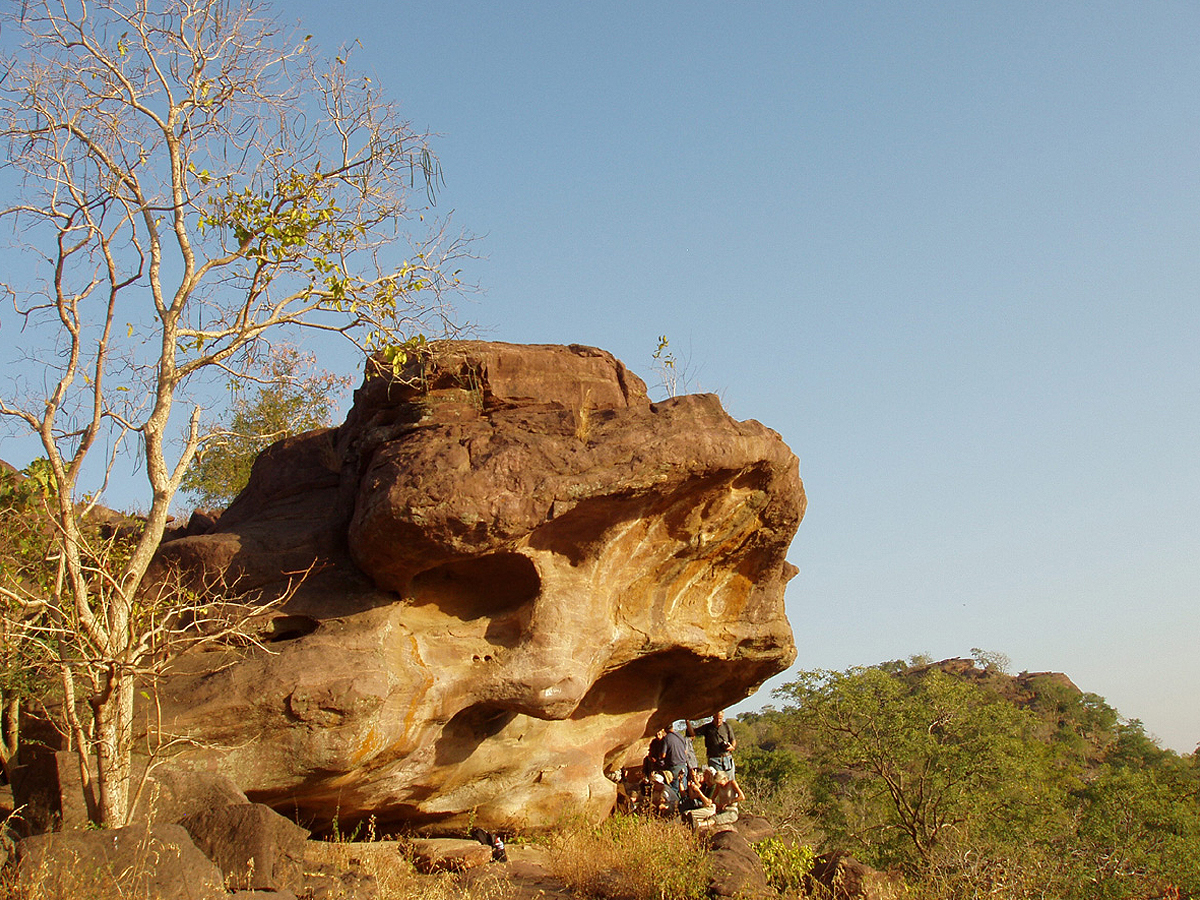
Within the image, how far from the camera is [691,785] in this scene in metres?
12.0

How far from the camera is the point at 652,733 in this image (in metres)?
13.9

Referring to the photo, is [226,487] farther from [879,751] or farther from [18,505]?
[879,751]

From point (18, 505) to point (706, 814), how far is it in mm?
8956

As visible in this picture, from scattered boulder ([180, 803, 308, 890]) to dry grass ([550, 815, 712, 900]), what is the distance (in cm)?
289

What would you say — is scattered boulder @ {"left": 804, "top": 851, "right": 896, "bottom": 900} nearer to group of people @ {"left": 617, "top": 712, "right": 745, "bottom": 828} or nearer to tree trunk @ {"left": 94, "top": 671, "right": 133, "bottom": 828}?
group of people @ {"left": 617, "top": 712, "right": 745, "bottom": 828}

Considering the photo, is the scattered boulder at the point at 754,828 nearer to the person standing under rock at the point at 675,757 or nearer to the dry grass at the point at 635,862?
the person standing under rock at the point at 675,757

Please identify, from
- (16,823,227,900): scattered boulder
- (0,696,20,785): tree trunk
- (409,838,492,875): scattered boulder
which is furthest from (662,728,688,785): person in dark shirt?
(0,696,20,785): tree trunk

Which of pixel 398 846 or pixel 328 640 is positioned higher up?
pixel 328 640

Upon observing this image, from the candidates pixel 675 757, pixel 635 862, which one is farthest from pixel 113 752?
pixel 675 757

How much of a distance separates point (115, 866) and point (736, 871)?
536cm

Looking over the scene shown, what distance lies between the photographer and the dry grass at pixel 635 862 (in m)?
8.29

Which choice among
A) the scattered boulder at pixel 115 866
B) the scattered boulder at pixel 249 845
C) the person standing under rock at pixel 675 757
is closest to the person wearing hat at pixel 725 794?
the person standing under rock at pixel 675 757

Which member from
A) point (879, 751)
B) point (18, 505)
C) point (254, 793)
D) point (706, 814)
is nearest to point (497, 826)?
point (706, 814)

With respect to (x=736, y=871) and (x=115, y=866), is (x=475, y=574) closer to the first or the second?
(x=736, y=871)
